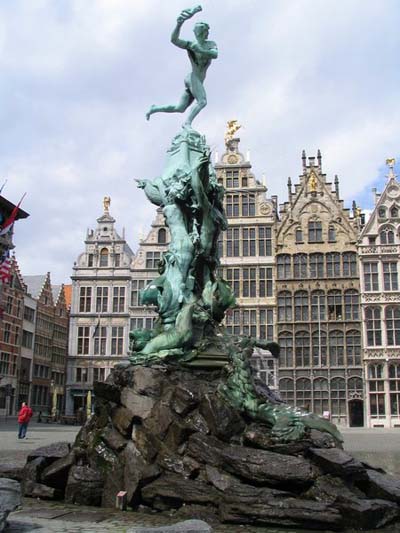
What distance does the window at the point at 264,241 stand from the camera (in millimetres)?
47094

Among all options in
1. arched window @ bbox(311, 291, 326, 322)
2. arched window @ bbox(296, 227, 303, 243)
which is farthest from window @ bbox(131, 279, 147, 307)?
arched window @ bbox(311, 291, 326, 322)

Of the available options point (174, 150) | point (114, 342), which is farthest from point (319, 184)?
point (174, 150)

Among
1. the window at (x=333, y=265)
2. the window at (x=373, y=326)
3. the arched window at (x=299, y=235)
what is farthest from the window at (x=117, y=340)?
the window at (x=373, y=326)

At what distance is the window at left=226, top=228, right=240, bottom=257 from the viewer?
47.2 m

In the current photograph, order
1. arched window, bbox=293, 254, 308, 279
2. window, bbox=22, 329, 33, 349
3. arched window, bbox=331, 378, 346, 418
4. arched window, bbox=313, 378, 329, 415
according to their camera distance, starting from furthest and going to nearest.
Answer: window, bbox=22, 329, 33, 349 < arched window, bbox=293, 254, 308, 279 < arched window, bbox=313, 378, 329, 415 < arched window, bbox=331, 378, 346, 418

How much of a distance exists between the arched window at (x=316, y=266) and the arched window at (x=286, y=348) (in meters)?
4.80

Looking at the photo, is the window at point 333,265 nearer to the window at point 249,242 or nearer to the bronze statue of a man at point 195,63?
the window at point 249,242

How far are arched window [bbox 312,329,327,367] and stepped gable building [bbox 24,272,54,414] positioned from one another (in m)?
26.4

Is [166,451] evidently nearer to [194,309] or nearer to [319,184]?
[194,309]

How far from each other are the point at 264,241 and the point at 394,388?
14187 millimetres

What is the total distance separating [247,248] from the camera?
1864 inches

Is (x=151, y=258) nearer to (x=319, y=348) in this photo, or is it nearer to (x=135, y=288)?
(x=135, y=288)

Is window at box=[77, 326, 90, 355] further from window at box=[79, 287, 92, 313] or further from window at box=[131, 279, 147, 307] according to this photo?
window at box=[131, 279, 147, 307]

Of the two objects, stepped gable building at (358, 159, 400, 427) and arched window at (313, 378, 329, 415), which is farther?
arched window at (313, 378, 329, 415)
